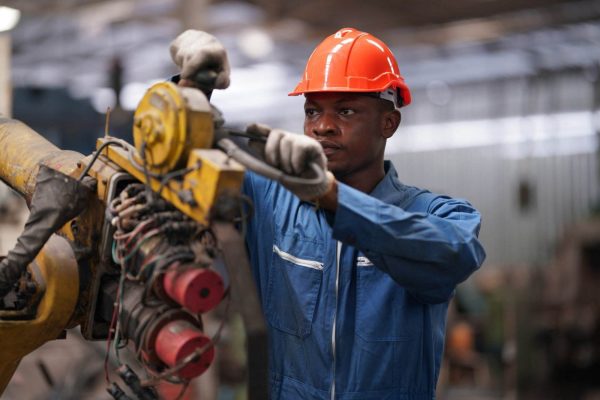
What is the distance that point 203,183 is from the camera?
1309 millimetres

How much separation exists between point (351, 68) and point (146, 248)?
991 millimetres

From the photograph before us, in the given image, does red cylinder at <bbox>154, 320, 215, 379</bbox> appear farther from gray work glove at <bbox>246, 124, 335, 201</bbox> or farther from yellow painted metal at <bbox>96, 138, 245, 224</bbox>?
gray work glove at <bbox>246, 124, 335, 201</bbox>

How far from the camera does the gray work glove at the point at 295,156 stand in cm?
142

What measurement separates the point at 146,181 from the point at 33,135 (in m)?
0.52

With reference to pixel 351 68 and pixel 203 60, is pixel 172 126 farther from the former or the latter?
pixel 351 68

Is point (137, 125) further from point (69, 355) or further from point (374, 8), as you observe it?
point (374, 8)

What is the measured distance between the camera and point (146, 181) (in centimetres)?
146

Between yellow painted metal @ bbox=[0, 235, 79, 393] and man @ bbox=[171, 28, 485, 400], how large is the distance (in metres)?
0.47

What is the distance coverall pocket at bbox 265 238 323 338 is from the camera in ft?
6.51

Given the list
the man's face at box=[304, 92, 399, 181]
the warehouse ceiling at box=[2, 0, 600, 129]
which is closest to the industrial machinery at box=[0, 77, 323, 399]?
the man's face at box=[304, 92, 399, 181]

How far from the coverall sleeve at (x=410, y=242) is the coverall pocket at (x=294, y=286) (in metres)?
0.30

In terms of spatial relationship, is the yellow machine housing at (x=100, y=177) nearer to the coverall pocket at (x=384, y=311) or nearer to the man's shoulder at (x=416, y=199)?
the coverall pocket at (x=384, y=311)

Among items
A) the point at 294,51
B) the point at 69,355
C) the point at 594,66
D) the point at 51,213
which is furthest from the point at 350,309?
the point at 594,66

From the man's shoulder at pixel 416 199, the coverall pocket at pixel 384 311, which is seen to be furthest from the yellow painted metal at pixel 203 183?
the man's shoulder at pixel 416 199
